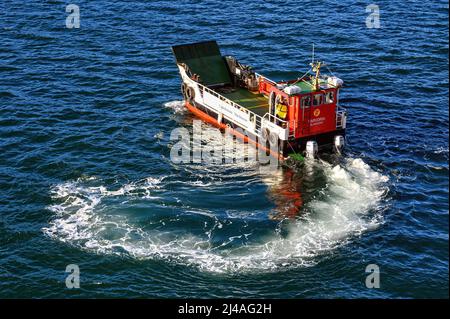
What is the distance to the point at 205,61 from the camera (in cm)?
6456

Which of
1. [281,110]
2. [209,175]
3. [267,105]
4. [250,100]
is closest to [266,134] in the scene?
[281,110]

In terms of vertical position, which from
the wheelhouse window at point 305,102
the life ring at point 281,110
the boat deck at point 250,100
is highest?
the wheelhouse window at point 305,102

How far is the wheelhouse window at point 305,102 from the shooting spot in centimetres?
5335

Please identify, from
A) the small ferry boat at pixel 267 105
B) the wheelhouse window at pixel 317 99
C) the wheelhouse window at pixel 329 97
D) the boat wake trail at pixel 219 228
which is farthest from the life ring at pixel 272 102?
the boat wake trail at pixel 219 228

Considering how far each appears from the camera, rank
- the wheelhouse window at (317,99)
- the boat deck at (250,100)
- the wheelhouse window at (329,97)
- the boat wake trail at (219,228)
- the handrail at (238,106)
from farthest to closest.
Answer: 1. the boat deck at (250,100)
2. the handrail at (238,106)
3. the wheelhouse window at (329,97)
4. the wheelhouse window at (317,99)
5. the boat wake trail at (219,228)

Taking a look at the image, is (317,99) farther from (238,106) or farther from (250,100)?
(250,100)

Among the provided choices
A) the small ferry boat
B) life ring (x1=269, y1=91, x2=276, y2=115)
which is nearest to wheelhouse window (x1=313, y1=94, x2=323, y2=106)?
the small ferry boat

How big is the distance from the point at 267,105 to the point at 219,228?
620 inches

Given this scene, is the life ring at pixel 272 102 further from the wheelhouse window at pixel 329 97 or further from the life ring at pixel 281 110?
the wheelhouse window at pixel 329 97

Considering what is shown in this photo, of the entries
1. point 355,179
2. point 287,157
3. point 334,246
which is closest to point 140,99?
point 287,157

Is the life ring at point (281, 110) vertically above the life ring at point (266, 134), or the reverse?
the life ring at point (281, 110)

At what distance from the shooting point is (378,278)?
41.4 meters

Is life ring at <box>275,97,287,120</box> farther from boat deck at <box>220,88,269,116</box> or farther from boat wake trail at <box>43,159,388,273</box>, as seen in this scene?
boat wake trail at <box>43,159,388,273</box>

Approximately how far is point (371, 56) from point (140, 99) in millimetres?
22733
